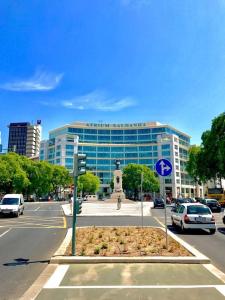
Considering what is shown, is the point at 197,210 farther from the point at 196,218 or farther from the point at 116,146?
the point at 116,146

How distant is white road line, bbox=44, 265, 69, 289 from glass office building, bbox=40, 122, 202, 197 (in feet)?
390

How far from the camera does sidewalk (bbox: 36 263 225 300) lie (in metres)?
5.87

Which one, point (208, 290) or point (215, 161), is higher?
point (215, 161)

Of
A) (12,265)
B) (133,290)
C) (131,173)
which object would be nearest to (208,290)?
(133,290)

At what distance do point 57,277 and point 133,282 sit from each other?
1762 millimetres

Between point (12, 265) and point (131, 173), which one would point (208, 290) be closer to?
point (12, 265)

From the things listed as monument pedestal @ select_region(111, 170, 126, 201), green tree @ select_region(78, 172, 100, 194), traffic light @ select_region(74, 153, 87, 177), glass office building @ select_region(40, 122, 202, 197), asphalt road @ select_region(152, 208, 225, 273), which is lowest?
asphalt road @ select_region(152, 208, 225, 273)

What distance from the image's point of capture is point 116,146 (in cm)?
13462

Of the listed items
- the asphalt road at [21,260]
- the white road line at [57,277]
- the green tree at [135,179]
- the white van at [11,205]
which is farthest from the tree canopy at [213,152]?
the green tree at [135,179]

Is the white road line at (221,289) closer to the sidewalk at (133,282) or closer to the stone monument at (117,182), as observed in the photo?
the sidewalk at (133,282)

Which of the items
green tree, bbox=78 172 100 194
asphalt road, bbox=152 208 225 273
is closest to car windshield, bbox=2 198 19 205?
asphalt road, bbox=152 208 225 273

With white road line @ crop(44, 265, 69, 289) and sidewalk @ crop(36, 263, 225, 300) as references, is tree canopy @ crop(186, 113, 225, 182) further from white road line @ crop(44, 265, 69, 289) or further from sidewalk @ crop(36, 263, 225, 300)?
white road line @ crop(44, 265, 69, 289)

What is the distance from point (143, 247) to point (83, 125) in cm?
12674

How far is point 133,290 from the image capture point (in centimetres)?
618
